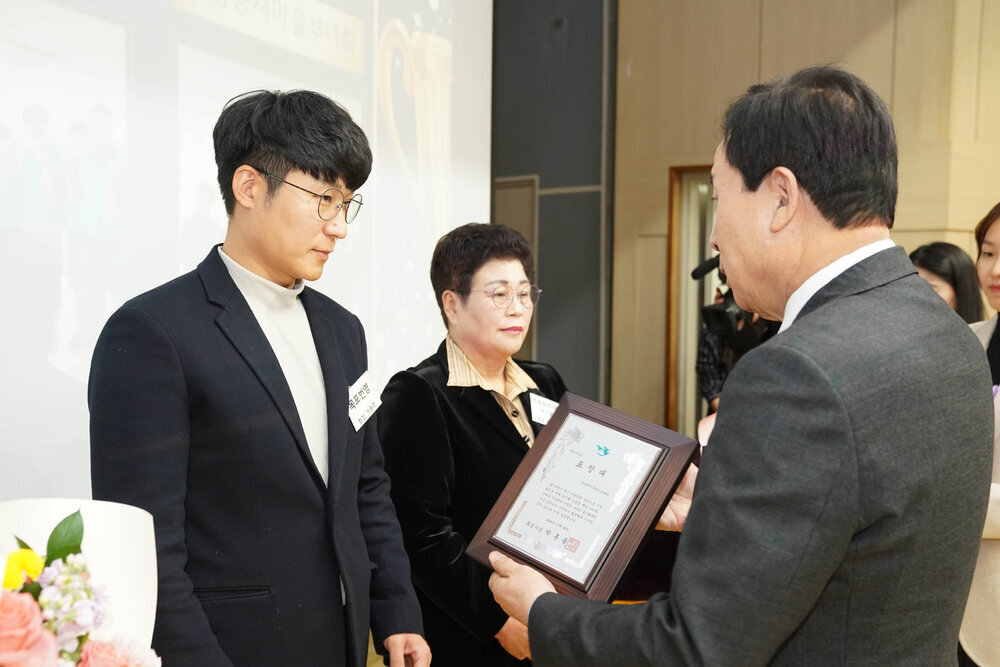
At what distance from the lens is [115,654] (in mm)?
744

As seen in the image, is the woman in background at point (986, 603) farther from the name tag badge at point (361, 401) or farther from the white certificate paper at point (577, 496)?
the name tag badge at point (361, 401)

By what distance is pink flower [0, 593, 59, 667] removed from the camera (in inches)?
26.9

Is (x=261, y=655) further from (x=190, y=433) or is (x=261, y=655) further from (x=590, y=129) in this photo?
(x=590, y=129)

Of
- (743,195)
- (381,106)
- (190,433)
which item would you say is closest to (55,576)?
(190,433)

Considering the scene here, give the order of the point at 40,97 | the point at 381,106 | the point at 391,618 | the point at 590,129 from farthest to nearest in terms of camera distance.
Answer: the point at 590,129 < the point at 381,106 < the point at 40,97 < the point at 391,618

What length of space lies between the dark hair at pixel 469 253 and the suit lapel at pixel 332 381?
60cm

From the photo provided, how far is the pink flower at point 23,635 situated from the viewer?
2.24ft

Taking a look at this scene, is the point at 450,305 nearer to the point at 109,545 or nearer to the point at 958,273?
the point at 109,545

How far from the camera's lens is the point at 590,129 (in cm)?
605

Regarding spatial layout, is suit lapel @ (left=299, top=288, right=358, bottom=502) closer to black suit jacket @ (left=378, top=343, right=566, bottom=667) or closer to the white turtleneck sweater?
the white turtleneck sweater

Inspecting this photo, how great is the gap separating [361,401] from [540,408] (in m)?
0.62

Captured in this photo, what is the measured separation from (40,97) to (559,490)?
1.43m

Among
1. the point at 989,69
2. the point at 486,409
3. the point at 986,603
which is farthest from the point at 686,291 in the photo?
the point at 986,603

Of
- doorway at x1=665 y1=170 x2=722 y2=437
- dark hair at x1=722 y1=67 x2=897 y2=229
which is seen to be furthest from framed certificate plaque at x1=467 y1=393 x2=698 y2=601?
doorway at x1=665 y1=170 x2=722 y2=437
